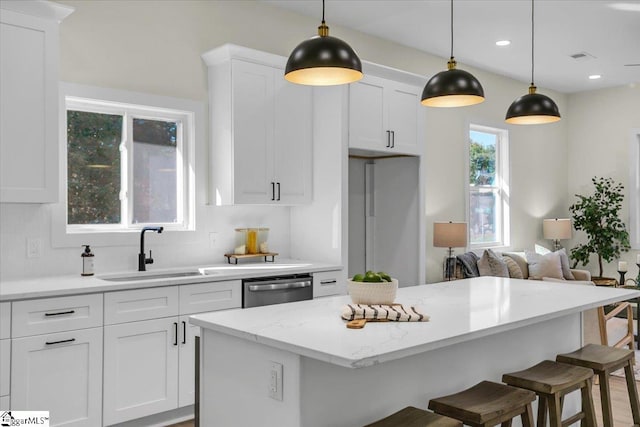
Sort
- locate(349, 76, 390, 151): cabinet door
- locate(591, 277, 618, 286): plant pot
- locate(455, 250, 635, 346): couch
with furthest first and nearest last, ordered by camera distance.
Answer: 1. locate(591, 277, 618, 286): plant pot
2. locate(349, 76, 390, 151): cabinet door
3. locate(455, 250, 635, 346): couch

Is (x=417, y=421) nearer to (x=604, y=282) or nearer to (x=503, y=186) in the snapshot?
(x=503, y=186)

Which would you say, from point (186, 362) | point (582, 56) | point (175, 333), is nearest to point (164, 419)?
point (186, 362)

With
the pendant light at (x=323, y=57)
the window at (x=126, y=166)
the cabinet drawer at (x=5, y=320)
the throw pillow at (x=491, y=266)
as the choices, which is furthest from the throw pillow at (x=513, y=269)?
the cabinet drawer at (x=5, y=320)

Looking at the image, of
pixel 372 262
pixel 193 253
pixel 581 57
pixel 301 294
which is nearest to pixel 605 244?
pixel 581 57

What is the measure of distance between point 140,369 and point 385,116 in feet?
9.32

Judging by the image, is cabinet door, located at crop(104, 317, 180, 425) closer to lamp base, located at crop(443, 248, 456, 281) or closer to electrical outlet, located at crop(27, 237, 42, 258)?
electrical outlet, located at crop(27, 237, 42, 258)

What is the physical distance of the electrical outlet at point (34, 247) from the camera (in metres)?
3.48

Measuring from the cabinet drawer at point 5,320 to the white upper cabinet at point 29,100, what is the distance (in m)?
0.61

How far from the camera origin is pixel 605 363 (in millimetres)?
2766

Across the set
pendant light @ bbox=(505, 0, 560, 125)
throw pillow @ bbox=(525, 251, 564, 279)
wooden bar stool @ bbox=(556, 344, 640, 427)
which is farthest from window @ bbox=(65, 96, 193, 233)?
throw pillow @ bbox=(525, 251, 564, 279)

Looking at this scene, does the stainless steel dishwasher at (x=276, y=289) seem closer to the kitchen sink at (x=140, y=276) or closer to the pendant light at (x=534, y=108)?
the kitchen sink at (x=140, y=276)

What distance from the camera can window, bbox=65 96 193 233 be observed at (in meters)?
3.79

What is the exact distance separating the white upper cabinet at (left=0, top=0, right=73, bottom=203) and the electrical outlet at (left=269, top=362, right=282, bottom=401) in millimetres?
1961

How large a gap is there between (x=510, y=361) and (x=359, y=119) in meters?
2.41
